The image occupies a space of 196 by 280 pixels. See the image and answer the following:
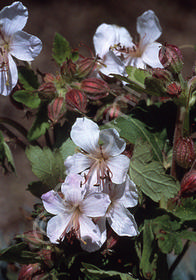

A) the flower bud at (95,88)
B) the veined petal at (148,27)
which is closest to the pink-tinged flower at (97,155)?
the flower bud at (95,88)

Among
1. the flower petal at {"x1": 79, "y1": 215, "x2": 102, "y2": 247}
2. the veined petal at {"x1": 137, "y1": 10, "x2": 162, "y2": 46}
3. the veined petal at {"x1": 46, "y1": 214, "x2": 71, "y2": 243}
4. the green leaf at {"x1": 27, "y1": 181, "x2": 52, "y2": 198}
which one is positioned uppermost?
the veined petal at {"x1": 137, "y1": 10, "x2": 162, "y2": 46}

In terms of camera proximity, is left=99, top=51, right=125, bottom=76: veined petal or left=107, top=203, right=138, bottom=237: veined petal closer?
left=107, top=203, right=138, bottom=237: veined petal

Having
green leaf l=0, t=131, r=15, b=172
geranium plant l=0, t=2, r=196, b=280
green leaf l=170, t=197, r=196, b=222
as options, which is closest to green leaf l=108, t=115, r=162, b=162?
geranium plant l=0, t=2, r=196, b=280

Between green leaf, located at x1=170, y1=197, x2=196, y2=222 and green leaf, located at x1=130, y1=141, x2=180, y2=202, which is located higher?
green leaf, located at x1=130, y1=141, x2=180, y2=202

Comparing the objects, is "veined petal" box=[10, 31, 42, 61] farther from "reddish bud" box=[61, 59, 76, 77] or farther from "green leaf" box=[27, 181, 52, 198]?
"green leaf" box=[27, 181, 52, 198]

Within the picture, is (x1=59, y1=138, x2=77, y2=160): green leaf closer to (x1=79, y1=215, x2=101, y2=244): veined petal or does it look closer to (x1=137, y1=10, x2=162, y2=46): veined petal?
(x1=79, y1=215, x2=101, y2=244): veined petal

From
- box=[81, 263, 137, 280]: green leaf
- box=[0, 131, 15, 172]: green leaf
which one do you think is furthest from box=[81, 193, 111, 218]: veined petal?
box=[0, 131, 15, 172]: green leaf

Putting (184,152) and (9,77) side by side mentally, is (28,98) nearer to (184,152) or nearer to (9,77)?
(9,77)

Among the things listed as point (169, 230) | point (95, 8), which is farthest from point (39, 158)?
point (95, 8)

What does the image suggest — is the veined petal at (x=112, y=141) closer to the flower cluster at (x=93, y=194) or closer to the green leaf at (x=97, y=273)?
the flower cluster at (x=93, y=194)
